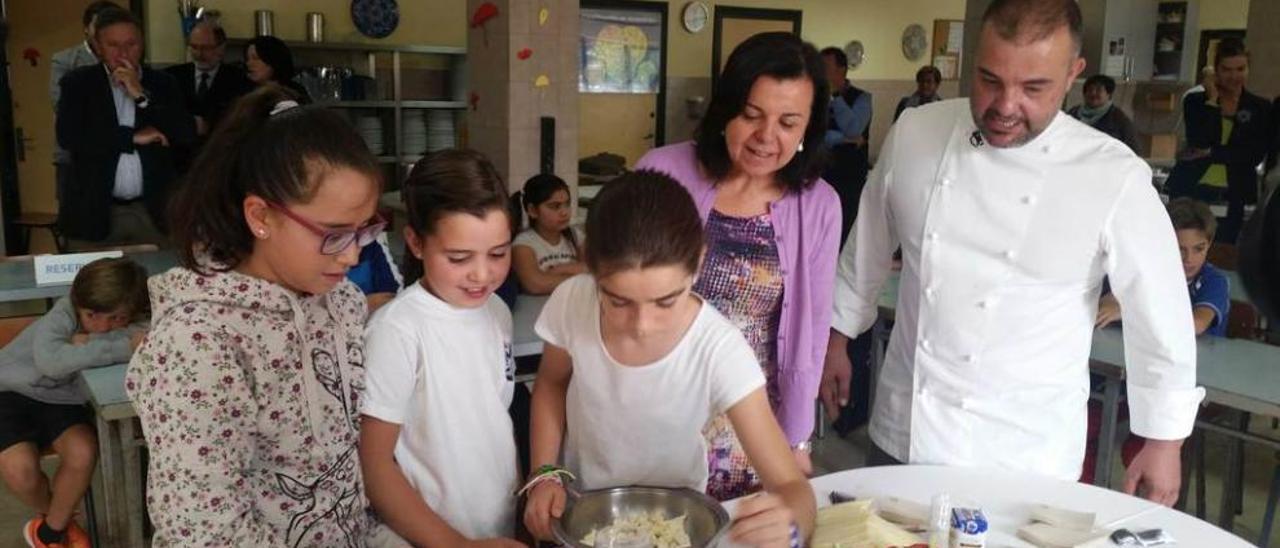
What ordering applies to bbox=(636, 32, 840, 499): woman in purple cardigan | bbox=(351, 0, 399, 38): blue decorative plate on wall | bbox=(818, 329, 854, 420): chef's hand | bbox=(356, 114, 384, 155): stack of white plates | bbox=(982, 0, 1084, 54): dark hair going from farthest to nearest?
bbox=(351, 0, 399, 38): blue decorative plate on wall, bbox=(356, 114, 384, 155): stack of white plates, bbox=(818, 329, 854, 420): chef's hand, bbox=(636, 32, 840, 499): woman in purple cardigan, bbox=(982, 0, 1084, 54): dark hair

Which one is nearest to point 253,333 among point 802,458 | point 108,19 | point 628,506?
point 628,506

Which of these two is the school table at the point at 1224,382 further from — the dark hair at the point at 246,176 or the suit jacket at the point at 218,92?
the suit jacket at the point at 218,92

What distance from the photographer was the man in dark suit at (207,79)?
5.18 metres

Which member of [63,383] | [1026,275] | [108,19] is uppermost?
[108,19]

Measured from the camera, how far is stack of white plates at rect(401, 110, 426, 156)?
7793 mm

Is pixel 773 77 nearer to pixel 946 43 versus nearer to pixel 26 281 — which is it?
pixel 26 281

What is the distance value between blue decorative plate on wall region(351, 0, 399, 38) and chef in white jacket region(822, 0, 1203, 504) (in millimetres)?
6486

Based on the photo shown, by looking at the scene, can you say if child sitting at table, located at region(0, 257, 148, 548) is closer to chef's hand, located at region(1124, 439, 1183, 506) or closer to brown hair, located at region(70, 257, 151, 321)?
brown hair, located at region(70, 257, 151, 321)

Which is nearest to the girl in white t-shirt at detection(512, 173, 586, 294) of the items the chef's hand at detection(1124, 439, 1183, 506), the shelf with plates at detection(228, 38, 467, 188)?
the chef's hand at detection(1124, 439, 1183, 506)

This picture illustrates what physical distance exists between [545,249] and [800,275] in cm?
223

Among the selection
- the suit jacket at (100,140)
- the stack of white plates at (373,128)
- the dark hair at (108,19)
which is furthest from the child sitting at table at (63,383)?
the stack of white plates at (373,128)

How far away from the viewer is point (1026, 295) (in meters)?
1.92

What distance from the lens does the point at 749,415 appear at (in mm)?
1626

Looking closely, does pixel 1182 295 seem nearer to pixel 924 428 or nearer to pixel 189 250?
pixel 924 428
